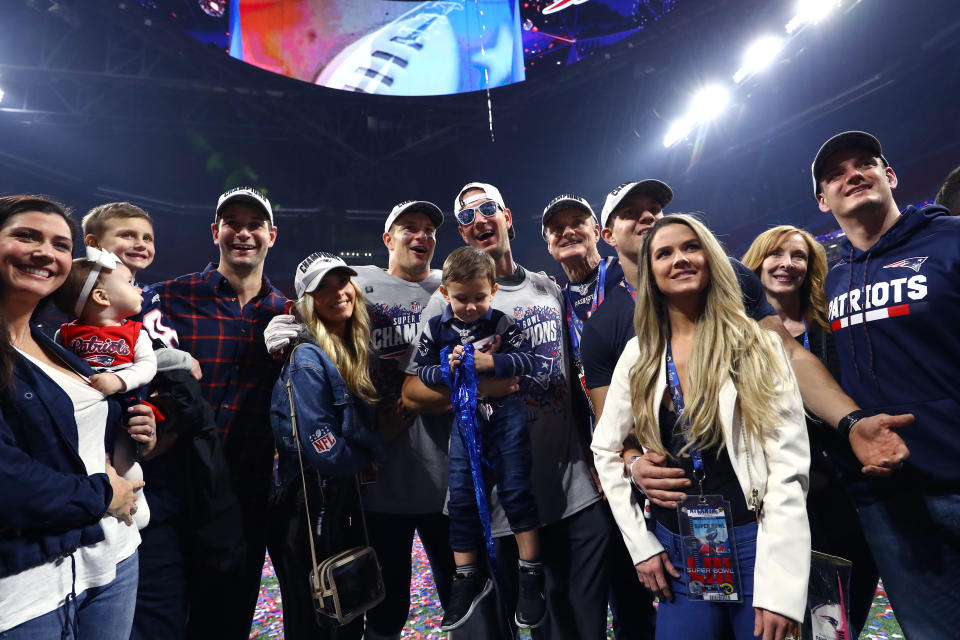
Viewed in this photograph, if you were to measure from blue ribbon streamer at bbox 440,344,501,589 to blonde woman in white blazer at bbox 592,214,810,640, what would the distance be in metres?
0.53

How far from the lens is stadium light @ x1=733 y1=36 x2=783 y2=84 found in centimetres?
923

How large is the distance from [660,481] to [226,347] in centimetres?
199

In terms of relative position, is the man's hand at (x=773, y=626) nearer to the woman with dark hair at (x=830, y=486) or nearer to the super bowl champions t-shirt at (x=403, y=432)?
the woman with dark hair at (x=830, y=486)

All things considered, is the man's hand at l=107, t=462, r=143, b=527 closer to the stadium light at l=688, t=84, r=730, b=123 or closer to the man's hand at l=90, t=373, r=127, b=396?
the man's hand at l=90, t=373, r=127, b=396

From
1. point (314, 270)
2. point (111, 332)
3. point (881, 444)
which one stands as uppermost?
point (314, 270)

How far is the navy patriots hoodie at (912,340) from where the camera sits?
164 centimetres

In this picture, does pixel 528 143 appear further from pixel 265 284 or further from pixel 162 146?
pixel 265 284

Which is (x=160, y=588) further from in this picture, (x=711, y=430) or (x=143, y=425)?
(x=711, y=430)

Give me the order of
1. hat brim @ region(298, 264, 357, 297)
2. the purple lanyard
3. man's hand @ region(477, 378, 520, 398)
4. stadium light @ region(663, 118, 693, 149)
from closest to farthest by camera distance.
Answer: man's hand @ region(477, 378, 520, 398) → hat brim @ region(298, 264, 357, 297) → the purple lanyard → stadium light @ region(663, 118, 693, 149)

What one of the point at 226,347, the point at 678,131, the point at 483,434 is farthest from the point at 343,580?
the point at 678,131

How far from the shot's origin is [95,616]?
1438 millimetres

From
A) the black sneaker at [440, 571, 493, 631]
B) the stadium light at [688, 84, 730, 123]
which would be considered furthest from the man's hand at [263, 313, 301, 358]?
the stadium light at [688, 84, 730, 123]

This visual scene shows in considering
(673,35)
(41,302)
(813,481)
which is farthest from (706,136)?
(41,302)

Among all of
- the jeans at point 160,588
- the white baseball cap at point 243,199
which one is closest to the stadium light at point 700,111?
the white baseball cap at point 243,199
